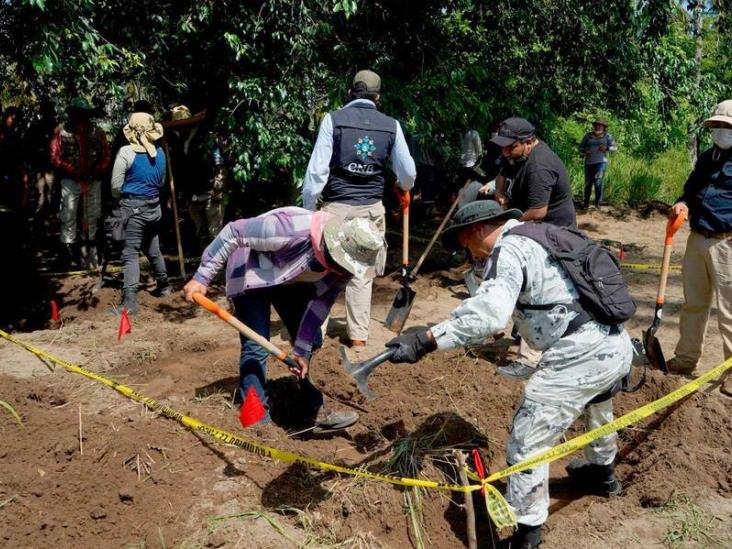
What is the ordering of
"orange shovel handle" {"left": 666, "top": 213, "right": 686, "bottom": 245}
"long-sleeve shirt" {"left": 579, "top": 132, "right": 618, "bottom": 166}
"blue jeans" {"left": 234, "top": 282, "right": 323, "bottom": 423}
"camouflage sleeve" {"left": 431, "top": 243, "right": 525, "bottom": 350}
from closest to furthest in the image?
1. "camouflage sleeve" {"left": 431, "top": 243, "right": 525, "bottom": 350}
2. "blue jeans" {"left": 234, "top": 282, "right": 323, "bottom": 423}
3. "orange shovel handle" {"left": 666, "top": 213, "right": 686, "bottom": 245}
4. "long-sleeve shirt" {"left": 579, "top": 132, "right": 618, "bottom": 166}

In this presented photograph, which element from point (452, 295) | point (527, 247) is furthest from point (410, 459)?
point (452, 295)

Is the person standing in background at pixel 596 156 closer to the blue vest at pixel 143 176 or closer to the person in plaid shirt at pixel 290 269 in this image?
the blue vest at pixel 143 176

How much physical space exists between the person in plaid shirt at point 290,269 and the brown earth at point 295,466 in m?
0.46

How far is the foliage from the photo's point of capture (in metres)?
6.21

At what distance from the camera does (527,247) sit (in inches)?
121

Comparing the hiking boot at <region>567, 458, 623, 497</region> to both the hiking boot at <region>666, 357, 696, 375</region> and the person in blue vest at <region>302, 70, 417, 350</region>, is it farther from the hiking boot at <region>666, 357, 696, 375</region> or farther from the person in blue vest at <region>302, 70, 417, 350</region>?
the person in blue vest at <region>302, 70, 417, 350</region>

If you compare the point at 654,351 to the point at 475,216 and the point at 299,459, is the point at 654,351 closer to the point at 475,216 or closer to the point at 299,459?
the point at 475,216

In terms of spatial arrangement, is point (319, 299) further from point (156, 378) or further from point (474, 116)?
point (474, 116)

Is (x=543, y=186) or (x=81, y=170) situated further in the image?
(x=81, y=170)

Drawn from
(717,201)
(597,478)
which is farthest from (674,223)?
(597,478)

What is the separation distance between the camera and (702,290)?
5.10 meters

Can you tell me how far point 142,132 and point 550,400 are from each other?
5.01 meters

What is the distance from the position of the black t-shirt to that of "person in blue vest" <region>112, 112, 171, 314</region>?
365 centimetres

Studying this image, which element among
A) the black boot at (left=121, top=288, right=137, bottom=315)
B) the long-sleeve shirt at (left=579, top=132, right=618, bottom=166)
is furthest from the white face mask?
the long-sleeve shirt at (left=579, top=132, right=618, bottom=166)
